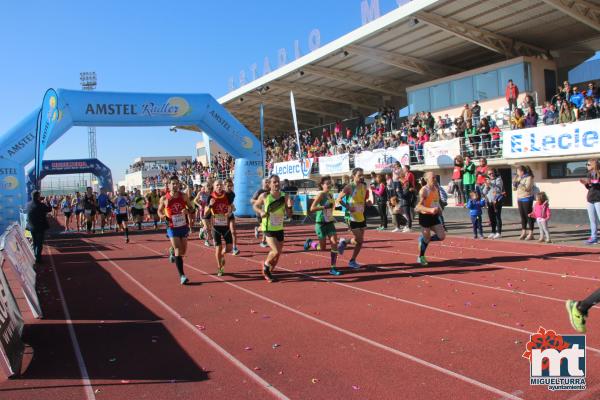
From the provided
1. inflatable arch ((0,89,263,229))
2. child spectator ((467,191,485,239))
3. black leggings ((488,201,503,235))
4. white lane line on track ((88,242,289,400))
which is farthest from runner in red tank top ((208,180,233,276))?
inflatable arch ((0,89,263,229))

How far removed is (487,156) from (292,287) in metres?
13.1

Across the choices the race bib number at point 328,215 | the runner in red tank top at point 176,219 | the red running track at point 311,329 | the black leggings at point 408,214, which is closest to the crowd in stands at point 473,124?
the black leggings at point 408,214

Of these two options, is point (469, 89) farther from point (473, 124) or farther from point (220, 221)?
point (220, 221)

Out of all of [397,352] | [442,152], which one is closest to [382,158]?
[442,152]

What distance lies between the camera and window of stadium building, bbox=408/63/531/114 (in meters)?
22.1

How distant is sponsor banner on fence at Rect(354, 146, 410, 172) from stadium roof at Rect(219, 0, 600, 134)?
5490 mm

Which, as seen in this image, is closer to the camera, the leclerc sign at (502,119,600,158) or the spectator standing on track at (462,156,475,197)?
the leclerc sign at (502,119,600,158)

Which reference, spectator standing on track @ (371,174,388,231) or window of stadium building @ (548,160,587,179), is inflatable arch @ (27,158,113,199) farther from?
window of stadium building @ (548,160,587,179)

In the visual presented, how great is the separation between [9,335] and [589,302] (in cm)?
563

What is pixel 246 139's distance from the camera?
22.1 m

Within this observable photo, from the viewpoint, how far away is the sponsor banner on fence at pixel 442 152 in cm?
1961

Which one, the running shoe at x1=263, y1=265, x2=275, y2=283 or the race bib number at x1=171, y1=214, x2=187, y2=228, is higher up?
the race bib number at x1=171, y1=214, x2=187, y2=228

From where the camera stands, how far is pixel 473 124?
20.2 meters

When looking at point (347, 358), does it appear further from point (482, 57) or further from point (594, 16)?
point (482, 57)
